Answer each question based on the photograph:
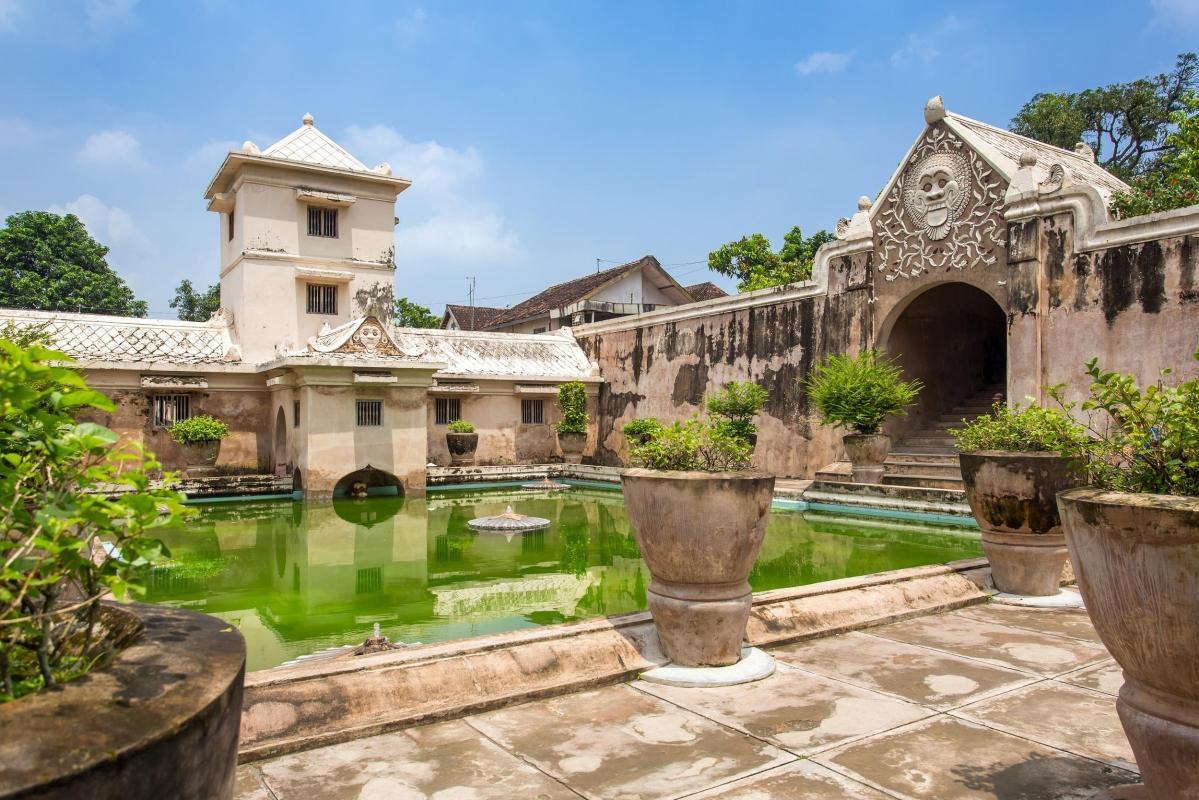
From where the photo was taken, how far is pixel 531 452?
720 inches

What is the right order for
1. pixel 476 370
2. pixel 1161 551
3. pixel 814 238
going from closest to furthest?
pixel 1161 551 → pixel 476 370 → pixel 814 238

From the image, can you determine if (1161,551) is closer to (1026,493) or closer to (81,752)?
(81,752)

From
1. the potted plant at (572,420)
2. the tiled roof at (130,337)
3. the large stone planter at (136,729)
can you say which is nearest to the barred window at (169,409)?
the tiled roof at (130,337)

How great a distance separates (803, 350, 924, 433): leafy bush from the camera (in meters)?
12.3

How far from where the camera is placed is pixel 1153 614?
2.01 meters

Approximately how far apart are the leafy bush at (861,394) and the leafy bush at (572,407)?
20.2ft

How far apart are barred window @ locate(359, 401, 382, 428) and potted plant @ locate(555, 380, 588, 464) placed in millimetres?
5120

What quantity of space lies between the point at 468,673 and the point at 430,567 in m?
4.39

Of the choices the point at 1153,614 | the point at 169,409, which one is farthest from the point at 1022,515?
the point at 169,409

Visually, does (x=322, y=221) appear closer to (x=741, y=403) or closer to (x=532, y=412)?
(x=532, y=412)

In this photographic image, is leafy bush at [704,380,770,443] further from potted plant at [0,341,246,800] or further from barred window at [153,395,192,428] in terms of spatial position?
potted plant at [0,341,246,800]

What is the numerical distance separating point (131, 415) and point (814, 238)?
18476 mm

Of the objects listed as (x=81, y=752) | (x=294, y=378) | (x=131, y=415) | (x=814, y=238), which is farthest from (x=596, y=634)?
(x=814, y=238)

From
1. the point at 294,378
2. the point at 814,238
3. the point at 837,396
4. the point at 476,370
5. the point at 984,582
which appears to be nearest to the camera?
the point at 984,582
